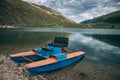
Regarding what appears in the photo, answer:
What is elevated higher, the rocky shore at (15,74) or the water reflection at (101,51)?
the rocky shore at (15,74)

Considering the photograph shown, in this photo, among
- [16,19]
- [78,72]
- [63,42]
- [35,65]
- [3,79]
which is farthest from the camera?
[16,19]

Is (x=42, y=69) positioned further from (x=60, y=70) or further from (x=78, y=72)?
(x=78, y=72)

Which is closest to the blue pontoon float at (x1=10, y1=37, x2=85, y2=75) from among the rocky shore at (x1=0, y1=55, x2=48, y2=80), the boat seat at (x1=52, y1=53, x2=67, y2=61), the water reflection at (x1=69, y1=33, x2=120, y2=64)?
the boat seat at (x1=52, y1=53, x2=67, y2=61)

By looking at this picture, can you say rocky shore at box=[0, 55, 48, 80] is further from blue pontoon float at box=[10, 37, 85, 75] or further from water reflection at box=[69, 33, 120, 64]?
water reflection at box=[69, 33, 120, 64]

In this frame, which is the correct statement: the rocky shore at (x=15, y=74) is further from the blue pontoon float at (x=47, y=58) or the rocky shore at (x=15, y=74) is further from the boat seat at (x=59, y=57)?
the boat seat at (x=59, y=57)

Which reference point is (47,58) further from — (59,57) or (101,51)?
(101,51)

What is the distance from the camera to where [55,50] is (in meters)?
23.3

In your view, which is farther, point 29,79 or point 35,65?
point 35,65

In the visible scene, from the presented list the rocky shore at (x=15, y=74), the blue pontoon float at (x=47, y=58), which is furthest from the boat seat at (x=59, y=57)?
the rocky shore at (x=15, y=74)

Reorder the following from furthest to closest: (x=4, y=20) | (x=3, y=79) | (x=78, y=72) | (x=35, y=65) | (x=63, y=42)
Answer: (x=4, y=20)
(x=63, y=42)
(x=78, y=72)
(x=35, y=65)
(x=3, y=79)

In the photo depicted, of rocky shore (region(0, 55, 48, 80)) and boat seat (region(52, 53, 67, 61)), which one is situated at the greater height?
boat seat (region(52, 53, 67, 61))

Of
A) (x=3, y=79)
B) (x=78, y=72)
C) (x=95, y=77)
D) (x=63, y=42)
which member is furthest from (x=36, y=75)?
(x=63, y=42)

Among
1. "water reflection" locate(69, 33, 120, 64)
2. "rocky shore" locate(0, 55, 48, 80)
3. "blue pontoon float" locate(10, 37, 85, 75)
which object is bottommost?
"water reflection" locate(69, 33, 120, 64)

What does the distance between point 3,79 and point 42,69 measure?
4736mm
